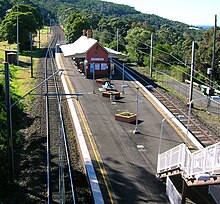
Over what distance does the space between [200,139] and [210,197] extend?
23.5 feet

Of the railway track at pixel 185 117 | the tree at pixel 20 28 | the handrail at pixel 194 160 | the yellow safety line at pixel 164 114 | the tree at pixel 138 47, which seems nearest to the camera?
the handrail at pixel 194 160

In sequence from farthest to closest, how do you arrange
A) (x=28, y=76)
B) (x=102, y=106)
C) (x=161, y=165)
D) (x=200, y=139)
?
(x=28, y=76) < (x=102, y=106) < (x=200, y=139) < (x=161, y=165)

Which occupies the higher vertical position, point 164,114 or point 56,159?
point 164,114

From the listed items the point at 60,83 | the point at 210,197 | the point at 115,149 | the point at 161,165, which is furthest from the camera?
the point at 60,83

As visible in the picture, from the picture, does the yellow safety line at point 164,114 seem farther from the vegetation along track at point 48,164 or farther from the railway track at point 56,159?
the railway track at point 56,159

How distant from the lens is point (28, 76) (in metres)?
41.2

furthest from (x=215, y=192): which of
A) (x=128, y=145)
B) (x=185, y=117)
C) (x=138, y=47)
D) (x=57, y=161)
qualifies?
(x=138, y=47)

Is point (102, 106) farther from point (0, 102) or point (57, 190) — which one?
point (57, 190)

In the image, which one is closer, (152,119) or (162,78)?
(152,119)

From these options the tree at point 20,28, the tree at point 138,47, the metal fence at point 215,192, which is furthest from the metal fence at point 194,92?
the tree at point 20,28

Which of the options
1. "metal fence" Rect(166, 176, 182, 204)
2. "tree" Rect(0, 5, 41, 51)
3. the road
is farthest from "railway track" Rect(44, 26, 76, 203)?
"tree" Rect(0, 5, 41, 51)

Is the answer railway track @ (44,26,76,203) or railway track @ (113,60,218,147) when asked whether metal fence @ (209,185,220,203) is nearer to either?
railway track @ (113,60,218,147)

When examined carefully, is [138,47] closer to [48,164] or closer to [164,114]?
[164,114]

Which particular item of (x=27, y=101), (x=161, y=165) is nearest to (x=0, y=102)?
(x=27, y=101)
